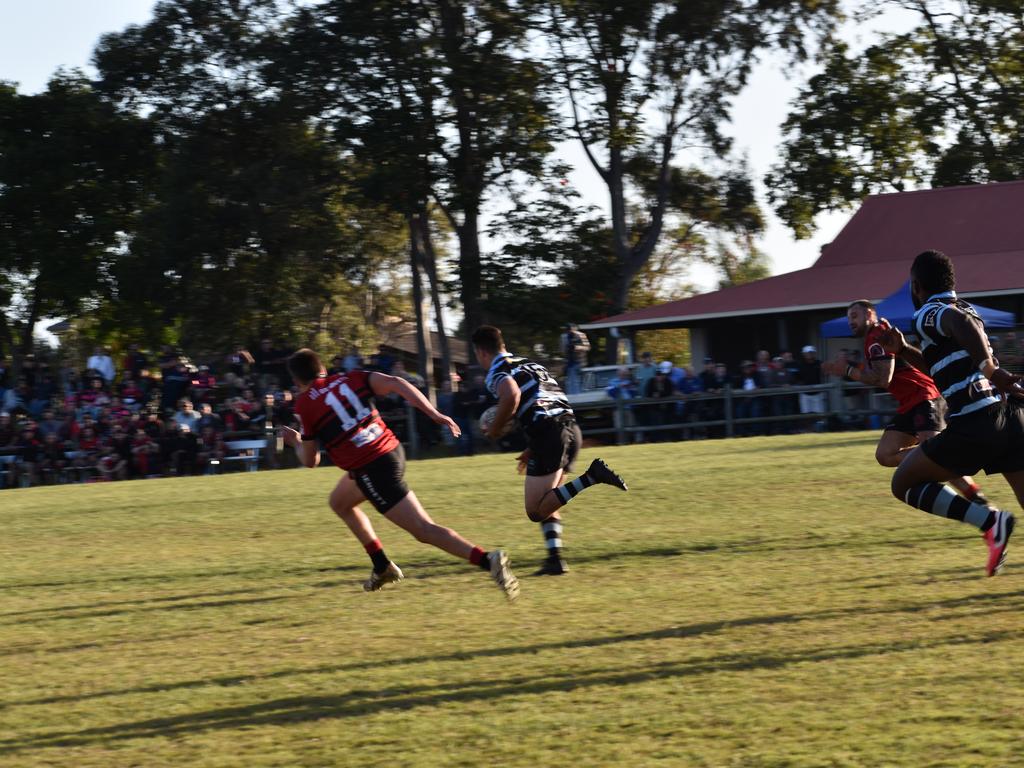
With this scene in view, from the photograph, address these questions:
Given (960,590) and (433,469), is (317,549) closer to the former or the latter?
(960,590)

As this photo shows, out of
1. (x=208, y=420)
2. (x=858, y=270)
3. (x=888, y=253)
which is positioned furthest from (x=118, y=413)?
(x=888, y=253)

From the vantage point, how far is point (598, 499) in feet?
47.1

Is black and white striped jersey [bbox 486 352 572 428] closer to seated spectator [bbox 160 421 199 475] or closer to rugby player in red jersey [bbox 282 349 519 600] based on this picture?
rugby player in red jersey [bbox 282 349 519 600]

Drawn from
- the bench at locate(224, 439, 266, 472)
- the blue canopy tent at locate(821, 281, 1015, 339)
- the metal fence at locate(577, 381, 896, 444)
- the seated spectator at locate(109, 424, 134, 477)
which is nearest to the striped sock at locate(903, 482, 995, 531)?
the metal fence at locate(577, 381, 896, 444)

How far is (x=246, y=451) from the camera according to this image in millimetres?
24109

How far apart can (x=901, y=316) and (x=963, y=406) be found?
1837 cm

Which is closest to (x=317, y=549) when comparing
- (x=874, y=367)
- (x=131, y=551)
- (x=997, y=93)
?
(x=131, y=551)

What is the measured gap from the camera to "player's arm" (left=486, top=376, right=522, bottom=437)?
29.0 feet

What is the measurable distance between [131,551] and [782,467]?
804cm

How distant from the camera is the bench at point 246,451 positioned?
23.9 m

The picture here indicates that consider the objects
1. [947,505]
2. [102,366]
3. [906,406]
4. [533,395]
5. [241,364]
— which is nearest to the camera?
[947,505]

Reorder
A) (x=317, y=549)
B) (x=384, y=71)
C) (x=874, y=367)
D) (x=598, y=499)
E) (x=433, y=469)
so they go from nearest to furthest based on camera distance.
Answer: (x=874, y=367), (x=317, y=549), (x=598, y=499), (x=433, y=469), (x=384, y=71)

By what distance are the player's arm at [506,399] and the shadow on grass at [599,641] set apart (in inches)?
86.8

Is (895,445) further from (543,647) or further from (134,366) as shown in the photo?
(134,366)
